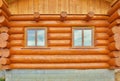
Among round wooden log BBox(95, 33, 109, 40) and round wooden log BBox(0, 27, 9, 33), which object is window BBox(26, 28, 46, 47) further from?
round wooden log BBox(95, 33, 109, 40)

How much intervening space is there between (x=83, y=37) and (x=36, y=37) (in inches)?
96.8

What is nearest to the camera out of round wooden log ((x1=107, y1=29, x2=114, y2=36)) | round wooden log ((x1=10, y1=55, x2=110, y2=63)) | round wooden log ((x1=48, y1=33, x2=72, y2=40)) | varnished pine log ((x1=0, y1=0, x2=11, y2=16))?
varnished pine log ((x1=0, y1=0, x2=11, y2=16))

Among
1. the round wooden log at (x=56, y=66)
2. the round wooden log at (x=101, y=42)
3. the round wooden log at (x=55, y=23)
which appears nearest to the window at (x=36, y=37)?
the round wooden log at (x=55, y=23)

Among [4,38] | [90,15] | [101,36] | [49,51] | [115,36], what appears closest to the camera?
[115,36]

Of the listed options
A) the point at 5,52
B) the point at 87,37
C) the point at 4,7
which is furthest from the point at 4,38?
the point at 87,37

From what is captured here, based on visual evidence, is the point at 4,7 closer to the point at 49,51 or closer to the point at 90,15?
the point at 49,51

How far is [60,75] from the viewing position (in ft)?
46.8

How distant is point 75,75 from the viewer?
14.3 metres

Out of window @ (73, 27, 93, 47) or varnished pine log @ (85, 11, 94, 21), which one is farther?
window @ (73, 27, 93, 47)

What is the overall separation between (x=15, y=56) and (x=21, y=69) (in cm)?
74

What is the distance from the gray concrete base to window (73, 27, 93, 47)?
1.42 meters

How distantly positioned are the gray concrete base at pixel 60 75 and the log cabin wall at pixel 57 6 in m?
3.06

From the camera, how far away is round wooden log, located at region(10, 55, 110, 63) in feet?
47.0

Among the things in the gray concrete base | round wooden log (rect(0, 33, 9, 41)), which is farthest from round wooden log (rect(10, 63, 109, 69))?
round wooden log (rect(0, 33, 9, 41))
